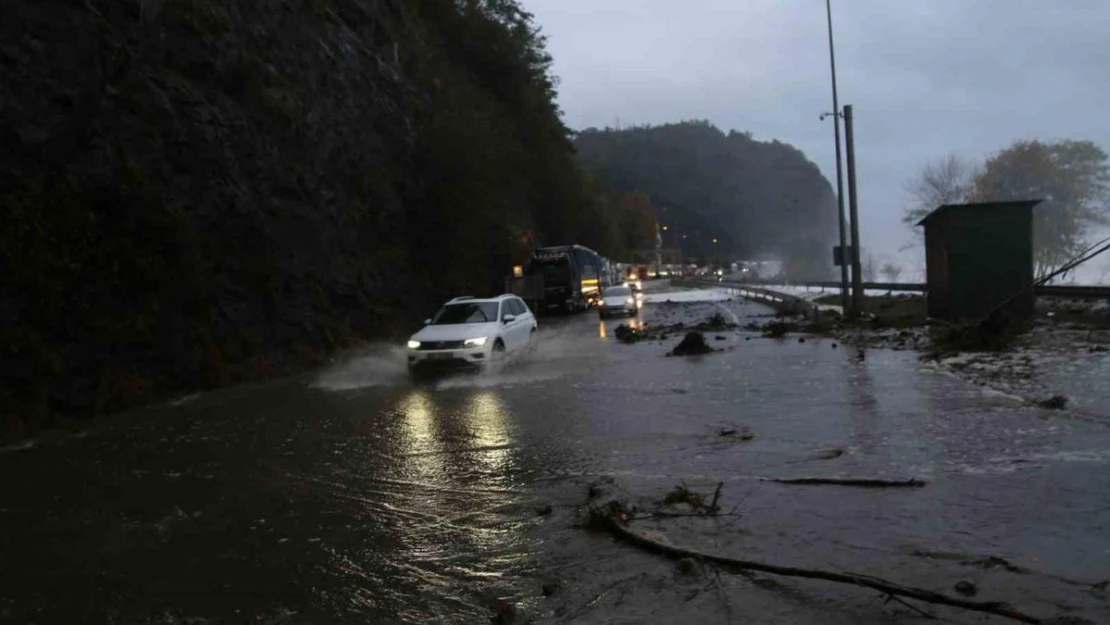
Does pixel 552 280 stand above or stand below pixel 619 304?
above

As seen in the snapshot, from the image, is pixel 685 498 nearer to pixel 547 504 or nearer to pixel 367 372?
pixel 547 504

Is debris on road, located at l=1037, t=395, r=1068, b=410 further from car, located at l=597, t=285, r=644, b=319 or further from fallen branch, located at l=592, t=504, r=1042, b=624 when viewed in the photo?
car, located at l=597, t=285, r=644, b=319

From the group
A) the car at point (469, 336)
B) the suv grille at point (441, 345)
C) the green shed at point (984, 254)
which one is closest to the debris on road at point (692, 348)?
the car at point (469, 336)

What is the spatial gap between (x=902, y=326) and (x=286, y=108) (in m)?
16.6

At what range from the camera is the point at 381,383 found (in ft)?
56.6

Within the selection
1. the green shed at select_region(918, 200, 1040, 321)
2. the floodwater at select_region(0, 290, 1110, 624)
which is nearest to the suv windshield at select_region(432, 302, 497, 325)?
the floodwater at select_region(0, 290, 1110, 624)

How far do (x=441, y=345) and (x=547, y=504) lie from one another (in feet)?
34.1

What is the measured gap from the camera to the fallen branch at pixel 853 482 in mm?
7345

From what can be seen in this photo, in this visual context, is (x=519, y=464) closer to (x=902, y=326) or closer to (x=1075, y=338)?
(x=1075, y=338)

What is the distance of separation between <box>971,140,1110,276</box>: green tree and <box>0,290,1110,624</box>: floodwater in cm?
4263

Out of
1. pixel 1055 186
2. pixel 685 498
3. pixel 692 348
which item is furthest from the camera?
pixel 1055 186

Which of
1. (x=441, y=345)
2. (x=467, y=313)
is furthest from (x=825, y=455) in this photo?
(x=467, y=313)

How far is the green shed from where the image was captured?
20.9 meters

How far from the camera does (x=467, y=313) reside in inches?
770
